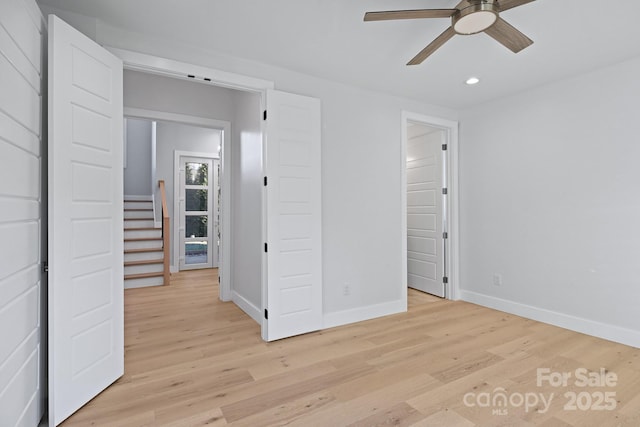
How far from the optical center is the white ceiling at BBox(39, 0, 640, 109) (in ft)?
6.98

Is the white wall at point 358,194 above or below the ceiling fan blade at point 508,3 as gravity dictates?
below

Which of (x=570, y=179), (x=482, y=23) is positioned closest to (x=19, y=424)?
(x=482, y=23)

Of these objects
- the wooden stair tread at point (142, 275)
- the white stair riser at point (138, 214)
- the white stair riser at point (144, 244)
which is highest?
the white stair riser at point (138, 214)

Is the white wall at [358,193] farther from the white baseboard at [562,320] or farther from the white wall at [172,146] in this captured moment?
the white wall at [172,146]

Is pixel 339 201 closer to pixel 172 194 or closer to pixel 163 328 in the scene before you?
pixel 163 328

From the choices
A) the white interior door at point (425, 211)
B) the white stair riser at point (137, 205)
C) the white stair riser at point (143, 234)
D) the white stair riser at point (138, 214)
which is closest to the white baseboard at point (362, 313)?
the white interior door at point (425, 211)

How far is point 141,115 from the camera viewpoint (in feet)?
12.7

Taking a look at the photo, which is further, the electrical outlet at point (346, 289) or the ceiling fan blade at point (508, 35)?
the electrical outlet at point (346, 289)

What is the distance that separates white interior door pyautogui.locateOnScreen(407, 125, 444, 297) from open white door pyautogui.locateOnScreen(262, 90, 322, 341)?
2050 mm

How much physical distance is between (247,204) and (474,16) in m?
2.89

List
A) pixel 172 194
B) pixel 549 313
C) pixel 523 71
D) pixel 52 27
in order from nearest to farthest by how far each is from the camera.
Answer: pixel 52 27 < pixel 523 71 < pixel 549 313 < pixel 172 194

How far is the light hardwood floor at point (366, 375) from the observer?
185cm

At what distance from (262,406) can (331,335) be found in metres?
1.23

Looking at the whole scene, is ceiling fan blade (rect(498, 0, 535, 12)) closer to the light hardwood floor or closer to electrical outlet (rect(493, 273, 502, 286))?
the light hardwood floor
